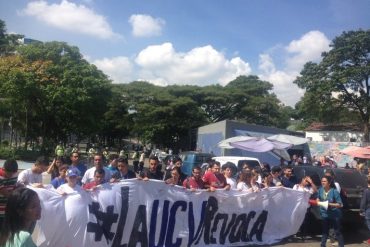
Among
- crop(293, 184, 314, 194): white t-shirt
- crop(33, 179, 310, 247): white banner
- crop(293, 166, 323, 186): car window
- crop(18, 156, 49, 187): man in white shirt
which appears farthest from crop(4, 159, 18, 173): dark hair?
crop(293, 166, 323, 186): car window

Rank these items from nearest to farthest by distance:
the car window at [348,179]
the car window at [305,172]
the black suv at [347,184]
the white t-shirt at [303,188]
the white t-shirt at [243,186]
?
the white t-shirt at [243,186] < the white t-shirt at [303,188] < the black suv at [347,184] < the car window at [348,179] < the car window at [305,172]

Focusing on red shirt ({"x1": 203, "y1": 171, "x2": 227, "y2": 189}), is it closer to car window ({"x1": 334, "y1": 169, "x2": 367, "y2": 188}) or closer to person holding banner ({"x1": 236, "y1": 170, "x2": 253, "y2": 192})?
person holding banner ({"x1": 236, "y1": 170, "x2": 253, "y2": 192})

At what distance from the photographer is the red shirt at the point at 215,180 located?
9312 millimetres

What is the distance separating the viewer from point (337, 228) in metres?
8.60

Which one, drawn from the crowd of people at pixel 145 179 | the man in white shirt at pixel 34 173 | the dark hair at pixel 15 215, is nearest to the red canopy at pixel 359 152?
the crowd of people at pixel 145 179

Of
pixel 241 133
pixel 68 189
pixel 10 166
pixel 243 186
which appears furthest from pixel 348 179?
pixel 241 133

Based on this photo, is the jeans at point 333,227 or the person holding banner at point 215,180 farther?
the person holding banner at point 215,180

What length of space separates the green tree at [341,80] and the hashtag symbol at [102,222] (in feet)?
121

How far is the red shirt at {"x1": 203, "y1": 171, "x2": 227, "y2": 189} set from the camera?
30.6 ft

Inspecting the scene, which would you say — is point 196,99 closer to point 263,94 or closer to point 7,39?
point 263,94

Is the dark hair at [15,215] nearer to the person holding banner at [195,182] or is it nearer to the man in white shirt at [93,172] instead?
the man in white shirt at [93,172]

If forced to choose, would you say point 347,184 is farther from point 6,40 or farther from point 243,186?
point 6,40

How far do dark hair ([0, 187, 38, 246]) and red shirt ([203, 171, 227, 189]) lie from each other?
6370 millimetres

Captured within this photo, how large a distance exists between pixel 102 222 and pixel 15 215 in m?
4.23
